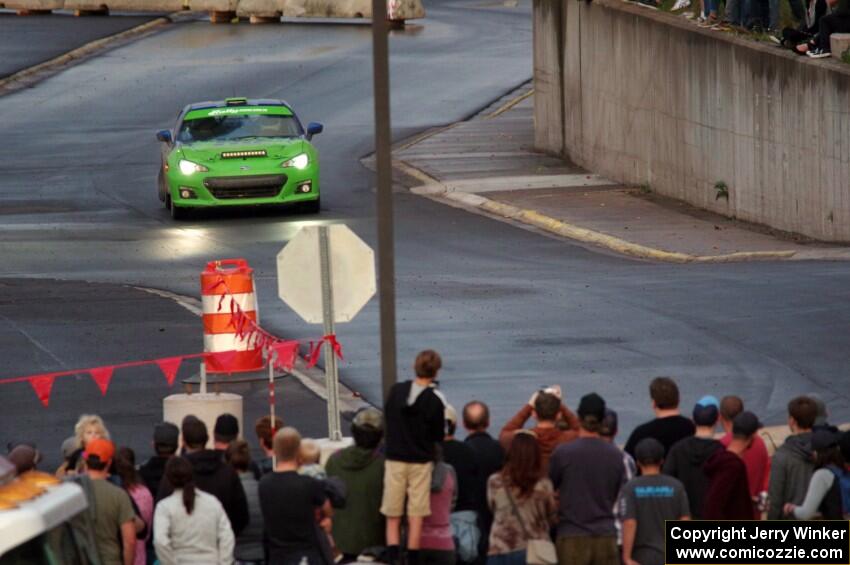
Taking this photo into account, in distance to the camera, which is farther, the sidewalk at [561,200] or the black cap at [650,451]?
the sidewalk at [561,200]

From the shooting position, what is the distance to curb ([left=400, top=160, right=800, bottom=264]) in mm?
25672

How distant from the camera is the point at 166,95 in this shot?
4566 centimetres

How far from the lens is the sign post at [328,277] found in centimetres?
1356

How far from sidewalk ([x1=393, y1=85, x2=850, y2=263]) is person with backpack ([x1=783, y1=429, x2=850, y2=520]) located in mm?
14515

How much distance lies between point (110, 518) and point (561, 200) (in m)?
22.1

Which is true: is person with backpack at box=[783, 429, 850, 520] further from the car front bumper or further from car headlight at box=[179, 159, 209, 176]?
car headlight at box=[179, 159, 209, 176]

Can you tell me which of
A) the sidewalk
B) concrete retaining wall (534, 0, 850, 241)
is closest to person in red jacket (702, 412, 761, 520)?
the sidewalk

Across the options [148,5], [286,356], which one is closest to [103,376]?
[286,356]

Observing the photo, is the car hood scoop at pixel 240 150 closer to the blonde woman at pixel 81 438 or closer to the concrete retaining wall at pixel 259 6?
the blonde woman at pixel 81 438

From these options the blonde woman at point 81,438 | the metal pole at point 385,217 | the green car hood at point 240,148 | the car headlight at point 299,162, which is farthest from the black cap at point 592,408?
the green car hood at point 240,148

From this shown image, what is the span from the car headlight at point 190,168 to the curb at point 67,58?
17.6 m

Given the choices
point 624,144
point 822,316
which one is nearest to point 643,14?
point 624,144

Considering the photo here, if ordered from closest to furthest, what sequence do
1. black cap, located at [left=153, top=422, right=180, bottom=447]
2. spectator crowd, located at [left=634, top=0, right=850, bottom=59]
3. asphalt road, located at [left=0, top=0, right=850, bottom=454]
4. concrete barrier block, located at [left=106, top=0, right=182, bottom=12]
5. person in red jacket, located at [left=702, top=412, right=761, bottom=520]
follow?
person in red jacket, located at [left=702, top=412, right=761, bottom=520]
black cap, located at [left=153, top=422, right=180, bottom=447]
asphalt road, located at [left=0, top=0, right=850, bottom=454]
spectator crowd, located at [left=634, top=0, right=850, bottom=59]
concrete barrier block, located at [left=106, top=0, right=182, bottom=12]

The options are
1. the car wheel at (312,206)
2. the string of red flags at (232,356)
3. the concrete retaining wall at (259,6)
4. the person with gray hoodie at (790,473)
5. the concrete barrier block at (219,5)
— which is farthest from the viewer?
the concrete barrier block at (219,5)
